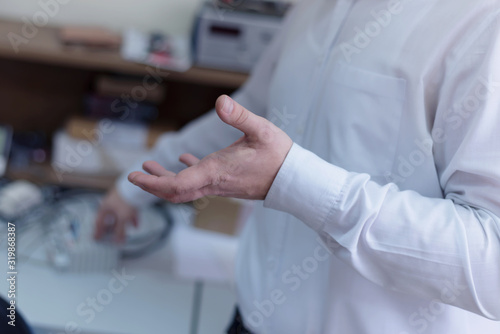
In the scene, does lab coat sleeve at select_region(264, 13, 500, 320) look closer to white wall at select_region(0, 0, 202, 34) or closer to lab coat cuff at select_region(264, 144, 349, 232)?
lab coat cuff at select_region(264, 144, 349, 232)

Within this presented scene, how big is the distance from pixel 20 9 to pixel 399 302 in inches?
71.8

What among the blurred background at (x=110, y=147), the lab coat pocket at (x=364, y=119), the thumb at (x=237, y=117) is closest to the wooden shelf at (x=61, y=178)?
the blurred background at (x=110, y=147)

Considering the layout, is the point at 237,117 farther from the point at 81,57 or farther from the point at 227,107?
the point at 81,57

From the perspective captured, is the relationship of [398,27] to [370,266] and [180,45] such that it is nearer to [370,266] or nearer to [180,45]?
[370,266]

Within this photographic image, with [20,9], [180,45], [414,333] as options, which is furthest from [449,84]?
[20,9]

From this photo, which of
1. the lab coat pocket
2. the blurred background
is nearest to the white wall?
the blurred background

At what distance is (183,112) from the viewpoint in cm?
223

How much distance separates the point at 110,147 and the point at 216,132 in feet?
2.67

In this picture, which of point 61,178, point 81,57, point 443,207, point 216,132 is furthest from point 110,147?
point 443,207

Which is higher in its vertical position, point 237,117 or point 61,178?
point 237,117

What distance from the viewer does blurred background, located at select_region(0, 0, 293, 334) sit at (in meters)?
1.43

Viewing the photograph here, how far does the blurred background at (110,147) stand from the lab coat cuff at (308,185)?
0.71 m

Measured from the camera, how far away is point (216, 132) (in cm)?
128

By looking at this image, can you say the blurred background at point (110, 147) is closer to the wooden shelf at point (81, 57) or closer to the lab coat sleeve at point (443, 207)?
the wooden shelf at point (81, 57)
